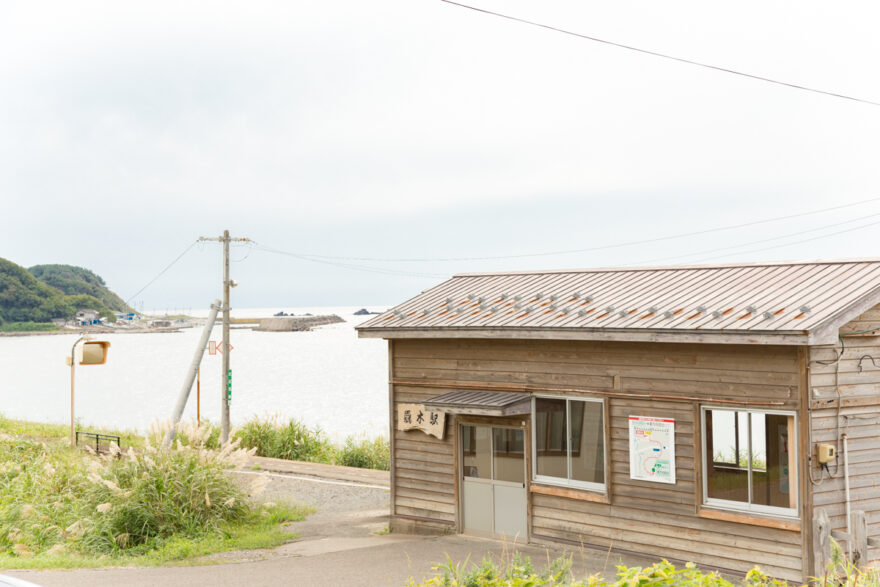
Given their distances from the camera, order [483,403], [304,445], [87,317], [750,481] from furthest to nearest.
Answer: [87,317]
[304,445]
[483,403]
[750,481]

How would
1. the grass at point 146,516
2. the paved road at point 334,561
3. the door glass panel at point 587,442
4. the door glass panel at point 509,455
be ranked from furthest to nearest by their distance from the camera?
1. the grass at point 146,516
2. the door glass panel at point 509,455
3. the door glass panel at point 587,442
4. the paved road at point 334,561

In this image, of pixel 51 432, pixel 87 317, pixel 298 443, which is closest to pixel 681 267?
pixel 298 443

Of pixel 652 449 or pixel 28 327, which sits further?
pixel 28 327

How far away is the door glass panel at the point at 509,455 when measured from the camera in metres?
12.5

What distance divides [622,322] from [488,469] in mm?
3570

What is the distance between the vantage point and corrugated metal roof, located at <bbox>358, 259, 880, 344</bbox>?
9688 mm

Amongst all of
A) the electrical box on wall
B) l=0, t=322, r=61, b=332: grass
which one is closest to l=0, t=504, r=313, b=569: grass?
the electrical box on wall

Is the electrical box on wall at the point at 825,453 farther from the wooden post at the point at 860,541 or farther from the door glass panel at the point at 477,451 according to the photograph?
the door glass panel at the point at 477,451

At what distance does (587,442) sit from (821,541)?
3.69 meters

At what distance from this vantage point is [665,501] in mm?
10664

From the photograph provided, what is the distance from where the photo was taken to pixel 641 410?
10.9m

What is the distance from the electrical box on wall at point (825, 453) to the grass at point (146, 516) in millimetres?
8637

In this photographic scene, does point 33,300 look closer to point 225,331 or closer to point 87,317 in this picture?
point 87,317

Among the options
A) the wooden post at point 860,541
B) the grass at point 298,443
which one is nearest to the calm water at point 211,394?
the grass at point 298,443
